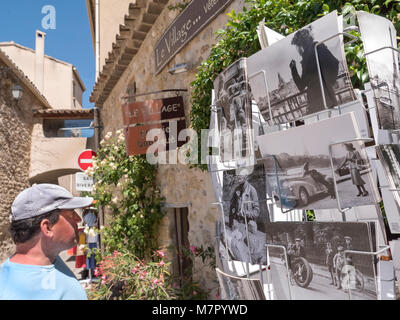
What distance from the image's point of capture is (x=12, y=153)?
9016 mm

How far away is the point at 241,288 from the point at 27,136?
10.9 metres

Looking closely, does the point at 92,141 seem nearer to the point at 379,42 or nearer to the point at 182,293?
the point at 182,293

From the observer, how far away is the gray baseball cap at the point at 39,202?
1.23 m

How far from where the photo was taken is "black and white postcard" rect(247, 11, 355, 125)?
3.10ft

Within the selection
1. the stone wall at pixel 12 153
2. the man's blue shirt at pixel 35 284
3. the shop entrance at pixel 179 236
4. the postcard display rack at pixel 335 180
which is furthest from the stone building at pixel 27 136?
the postcard display rack at pixel 335 180

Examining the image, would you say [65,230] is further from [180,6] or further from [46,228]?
[180,6]

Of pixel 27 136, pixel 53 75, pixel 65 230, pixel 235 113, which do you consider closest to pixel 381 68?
pixel 235 113

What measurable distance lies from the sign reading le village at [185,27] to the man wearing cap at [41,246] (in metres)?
2.14

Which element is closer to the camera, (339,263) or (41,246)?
(339,263)

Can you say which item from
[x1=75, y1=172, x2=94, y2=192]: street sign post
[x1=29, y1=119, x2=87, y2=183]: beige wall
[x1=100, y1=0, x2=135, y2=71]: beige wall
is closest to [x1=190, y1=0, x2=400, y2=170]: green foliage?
[x1=75, y1=172, x2=94, y2=192]: street sign post

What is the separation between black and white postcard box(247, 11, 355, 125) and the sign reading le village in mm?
1678

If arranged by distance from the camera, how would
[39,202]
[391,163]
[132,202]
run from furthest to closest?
[132,202] → [39,202] → [391,163]
